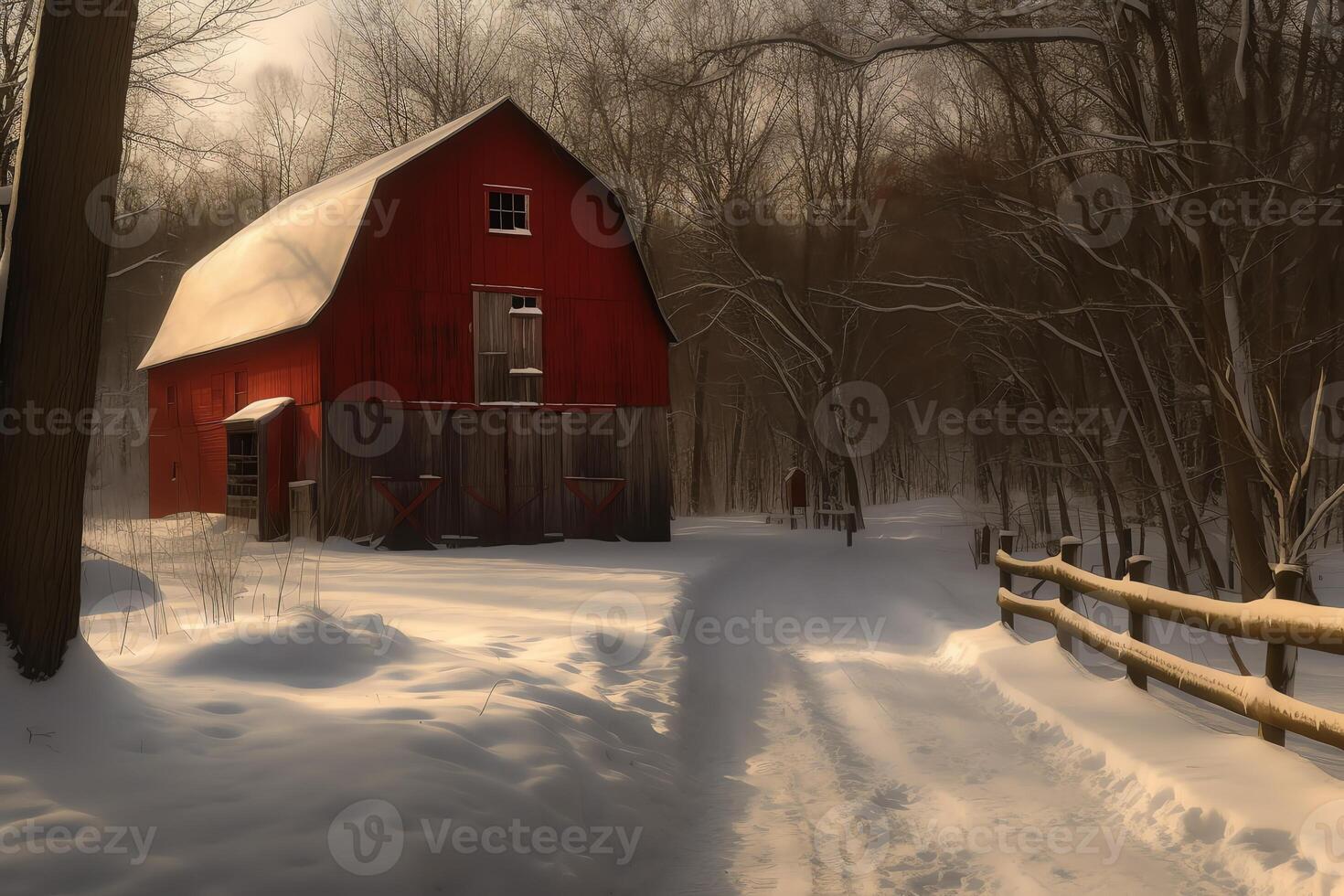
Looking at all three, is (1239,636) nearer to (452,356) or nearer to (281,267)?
(452,356)

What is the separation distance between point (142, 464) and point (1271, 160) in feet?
153

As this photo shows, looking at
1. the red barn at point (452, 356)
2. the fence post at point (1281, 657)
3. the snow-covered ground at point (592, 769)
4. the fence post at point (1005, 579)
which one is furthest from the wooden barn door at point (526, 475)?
the fence post at point (1281, 657)

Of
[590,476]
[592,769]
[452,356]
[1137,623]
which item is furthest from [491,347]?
[592,769]

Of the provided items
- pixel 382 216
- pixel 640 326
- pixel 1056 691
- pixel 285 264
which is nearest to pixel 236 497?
pixel 285 264

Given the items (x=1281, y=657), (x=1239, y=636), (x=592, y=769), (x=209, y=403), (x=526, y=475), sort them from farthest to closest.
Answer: (x=209, y=403), (x=526, y=475), (x=1239, y=636), (x=1281, y=657), (x=592, y=769)

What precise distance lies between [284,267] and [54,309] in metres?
15.2

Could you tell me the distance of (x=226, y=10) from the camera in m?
14.5

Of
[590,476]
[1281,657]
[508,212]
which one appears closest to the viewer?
[1281,657]

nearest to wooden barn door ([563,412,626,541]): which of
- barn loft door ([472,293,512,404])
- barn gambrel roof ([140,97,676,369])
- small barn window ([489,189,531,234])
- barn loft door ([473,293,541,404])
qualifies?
barn loft door ([473,293,541,404])

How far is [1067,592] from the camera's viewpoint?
8383mm

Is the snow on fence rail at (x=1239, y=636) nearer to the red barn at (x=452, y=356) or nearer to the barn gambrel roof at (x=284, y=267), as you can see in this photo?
the red barn at (x=452, y=356)

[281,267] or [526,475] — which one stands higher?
[281,267]

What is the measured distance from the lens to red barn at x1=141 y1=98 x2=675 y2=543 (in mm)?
16766

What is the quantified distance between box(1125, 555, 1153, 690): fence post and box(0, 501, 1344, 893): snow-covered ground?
181mm
